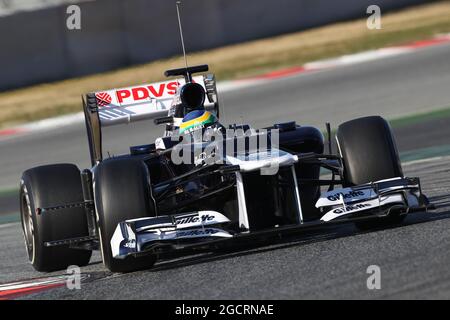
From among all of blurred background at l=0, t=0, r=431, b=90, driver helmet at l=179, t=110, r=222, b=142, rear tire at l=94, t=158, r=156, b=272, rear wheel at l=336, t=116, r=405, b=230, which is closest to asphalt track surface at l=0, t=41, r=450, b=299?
rear tire at l=94, t=158, r=156, b=272

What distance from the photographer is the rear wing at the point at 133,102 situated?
8.59 metres

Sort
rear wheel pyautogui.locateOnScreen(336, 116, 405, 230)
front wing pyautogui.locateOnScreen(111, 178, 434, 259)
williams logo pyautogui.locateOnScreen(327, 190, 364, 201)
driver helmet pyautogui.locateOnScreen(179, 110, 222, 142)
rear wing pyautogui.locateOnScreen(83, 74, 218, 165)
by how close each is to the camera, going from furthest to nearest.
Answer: rear wing pyautogui.locateOnScreen(83, 74, 218, 165), driver helmet pyautogui.locateOnScreen(179, 110, 222, 142), rear wheel pyautogui.locateOnScreen(336, 116, 405, 230), williams logo pyautogui.locateOnScreen(327, 190, 364, 201), front wing pyautogui.locateOnScreen(111, 178, 434, 259)

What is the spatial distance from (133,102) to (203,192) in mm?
1858

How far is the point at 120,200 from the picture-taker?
21.6 feet

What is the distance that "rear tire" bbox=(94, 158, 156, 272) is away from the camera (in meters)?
6.57

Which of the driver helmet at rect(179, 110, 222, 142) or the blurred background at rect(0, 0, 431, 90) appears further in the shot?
the blurred background at rect(0, 0, 431, 90)

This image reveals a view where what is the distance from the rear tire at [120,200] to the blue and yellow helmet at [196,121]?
1.18 m

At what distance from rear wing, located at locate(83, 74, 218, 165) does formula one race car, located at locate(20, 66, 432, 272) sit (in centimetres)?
61

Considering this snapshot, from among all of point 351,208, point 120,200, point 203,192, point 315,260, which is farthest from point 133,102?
point 315,260

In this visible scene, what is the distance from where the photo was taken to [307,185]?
7.36 m

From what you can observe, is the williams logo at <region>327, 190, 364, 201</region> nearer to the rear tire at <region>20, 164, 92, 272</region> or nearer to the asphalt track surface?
the asphalt track surface

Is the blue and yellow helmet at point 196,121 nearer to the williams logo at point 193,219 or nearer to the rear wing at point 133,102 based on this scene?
the rear wing at point 133,102

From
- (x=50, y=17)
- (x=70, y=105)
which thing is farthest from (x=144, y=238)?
(x=50, y=17)
